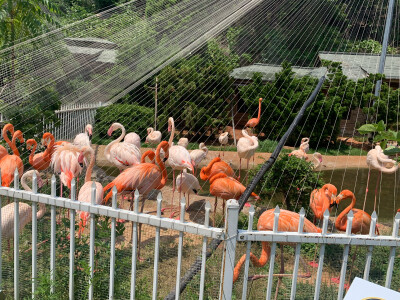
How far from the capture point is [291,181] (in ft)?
20.3

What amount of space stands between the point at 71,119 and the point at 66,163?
559 cm

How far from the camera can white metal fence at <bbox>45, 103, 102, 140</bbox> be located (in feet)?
32.6

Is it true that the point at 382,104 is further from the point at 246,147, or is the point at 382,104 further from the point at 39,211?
the point at 39,211

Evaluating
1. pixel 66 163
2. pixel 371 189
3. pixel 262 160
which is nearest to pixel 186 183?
pixel 66 163

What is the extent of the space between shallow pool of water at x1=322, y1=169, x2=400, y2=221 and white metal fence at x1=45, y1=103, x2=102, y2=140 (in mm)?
5779

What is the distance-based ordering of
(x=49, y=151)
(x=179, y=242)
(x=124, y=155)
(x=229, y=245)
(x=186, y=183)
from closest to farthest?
(x=229, y=245) < (x=179, y=242) < (x=49, y=151) < (x=186, y=183) < (x=124, y=155)

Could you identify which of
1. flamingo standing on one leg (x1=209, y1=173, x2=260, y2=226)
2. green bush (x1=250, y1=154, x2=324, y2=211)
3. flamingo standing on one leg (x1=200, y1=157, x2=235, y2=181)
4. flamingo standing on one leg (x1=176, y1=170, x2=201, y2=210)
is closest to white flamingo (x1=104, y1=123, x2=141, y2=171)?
flamingo standing on one leg (x1=176, y1=170, x2=201, y2=210)

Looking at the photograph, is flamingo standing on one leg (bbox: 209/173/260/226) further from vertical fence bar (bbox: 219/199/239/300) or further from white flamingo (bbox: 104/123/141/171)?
vertical fence bar (bbox: 219/199/239/300)

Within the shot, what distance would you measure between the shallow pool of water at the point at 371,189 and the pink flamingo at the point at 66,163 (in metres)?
3.61

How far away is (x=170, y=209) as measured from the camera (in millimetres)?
6559

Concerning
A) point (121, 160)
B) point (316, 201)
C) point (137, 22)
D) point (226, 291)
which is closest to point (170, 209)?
point (121, 160)

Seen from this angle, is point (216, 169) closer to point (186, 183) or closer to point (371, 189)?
point (186, 183)

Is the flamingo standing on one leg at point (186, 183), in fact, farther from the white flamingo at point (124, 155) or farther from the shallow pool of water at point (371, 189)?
the shallow pool of water at point (371, 189)

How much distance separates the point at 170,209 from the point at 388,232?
301 cm
